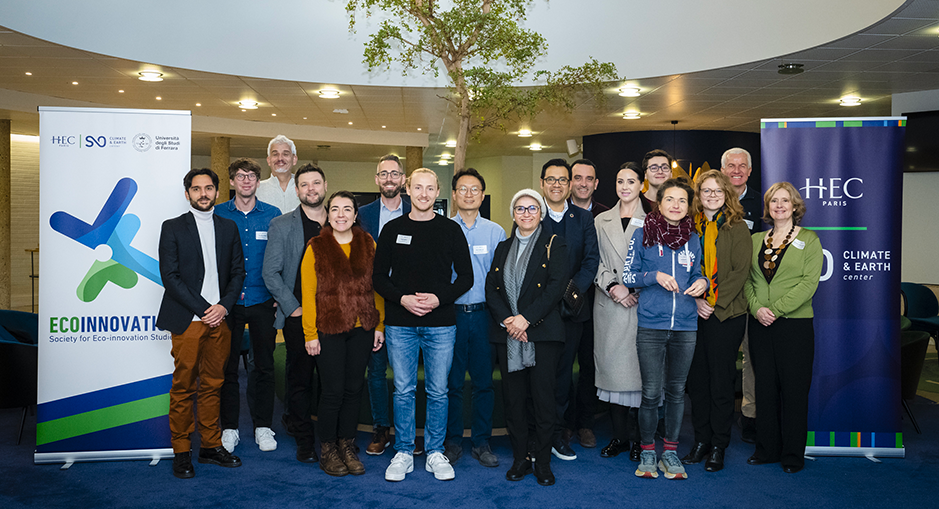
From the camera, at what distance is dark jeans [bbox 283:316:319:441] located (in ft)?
11.9

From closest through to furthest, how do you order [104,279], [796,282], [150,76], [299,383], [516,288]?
[516,288], [796,282], [104,279], [299,383], [150,76]

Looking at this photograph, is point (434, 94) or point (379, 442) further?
point (434, 94)

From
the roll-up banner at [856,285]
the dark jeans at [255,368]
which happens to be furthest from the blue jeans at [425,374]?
the roll-up banner at [856,285]

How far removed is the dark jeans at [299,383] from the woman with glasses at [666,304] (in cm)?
194

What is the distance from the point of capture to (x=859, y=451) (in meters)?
3.76

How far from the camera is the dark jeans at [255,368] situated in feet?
12.4

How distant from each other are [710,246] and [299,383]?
8.37 feet

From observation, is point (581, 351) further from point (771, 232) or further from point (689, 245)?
point (771, 232)

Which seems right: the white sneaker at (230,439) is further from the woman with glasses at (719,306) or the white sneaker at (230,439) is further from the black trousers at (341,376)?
the woman with glasses at (719,306)

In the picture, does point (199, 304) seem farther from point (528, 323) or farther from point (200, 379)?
point (528, 323)

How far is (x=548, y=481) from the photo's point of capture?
3.30 metres

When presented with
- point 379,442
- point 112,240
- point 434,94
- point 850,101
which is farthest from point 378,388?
point 850,101

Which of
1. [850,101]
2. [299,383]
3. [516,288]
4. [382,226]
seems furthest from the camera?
[850,101]

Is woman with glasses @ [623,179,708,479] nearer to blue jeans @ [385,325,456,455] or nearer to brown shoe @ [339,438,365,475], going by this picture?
blue jeans @ [385,325,456,455]
